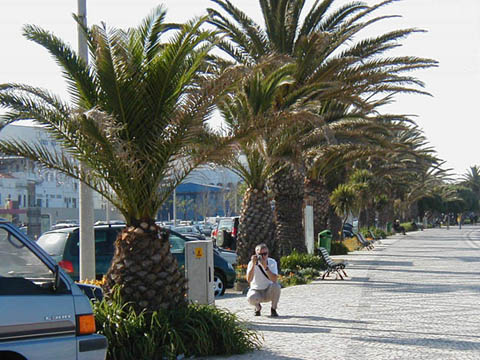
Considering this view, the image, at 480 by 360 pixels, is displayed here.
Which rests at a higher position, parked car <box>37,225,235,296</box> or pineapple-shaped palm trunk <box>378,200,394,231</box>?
pineapple-shaped palm trunk <box>378,200,394,231</box>

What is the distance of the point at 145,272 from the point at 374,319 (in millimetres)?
4455

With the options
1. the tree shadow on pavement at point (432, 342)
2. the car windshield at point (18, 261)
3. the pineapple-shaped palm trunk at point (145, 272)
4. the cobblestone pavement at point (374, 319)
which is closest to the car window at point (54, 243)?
the cobblestone pavement at point (374, 319)

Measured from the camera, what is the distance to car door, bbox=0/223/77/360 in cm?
547

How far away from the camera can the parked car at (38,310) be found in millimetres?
5484

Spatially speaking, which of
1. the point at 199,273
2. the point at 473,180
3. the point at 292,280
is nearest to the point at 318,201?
the point at 292,280

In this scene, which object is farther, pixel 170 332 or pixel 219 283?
pixel 219 283

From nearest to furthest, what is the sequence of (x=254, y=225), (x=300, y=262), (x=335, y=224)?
1. (x=254, y=225)
2. (x=300, y=262)
3. (x=335, y=224)

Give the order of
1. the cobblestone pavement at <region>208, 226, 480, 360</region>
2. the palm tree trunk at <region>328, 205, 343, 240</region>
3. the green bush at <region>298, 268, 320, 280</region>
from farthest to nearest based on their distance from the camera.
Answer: the palm tree trunk at <region>328, 205, 343, 240</region> < the green bush at <region>298, 268, 320, 280</region> < the cobblestone pavement at <region>208, 226, 480, 360</region>

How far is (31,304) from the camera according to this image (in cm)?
562

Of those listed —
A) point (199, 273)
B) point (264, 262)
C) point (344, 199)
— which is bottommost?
point (199, 273)

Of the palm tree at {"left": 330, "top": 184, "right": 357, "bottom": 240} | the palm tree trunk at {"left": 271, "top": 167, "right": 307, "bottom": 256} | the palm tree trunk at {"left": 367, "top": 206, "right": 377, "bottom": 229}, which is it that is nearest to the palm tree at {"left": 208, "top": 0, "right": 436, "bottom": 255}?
the palm tree trunk at {"left": 271, "top": 167, "right": 307, "bottom": 256}

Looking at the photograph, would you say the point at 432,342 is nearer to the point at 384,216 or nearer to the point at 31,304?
the point at 31,304

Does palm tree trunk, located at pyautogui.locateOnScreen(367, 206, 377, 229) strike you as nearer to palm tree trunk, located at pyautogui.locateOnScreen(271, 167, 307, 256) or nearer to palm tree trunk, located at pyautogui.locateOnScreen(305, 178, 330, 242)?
palm tree trunk, located at pyautogui.locateOnScreen(305, 178, 330, 242)

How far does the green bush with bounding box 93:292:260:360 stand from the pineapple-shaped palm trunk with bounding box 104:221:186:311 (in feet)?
0.51
